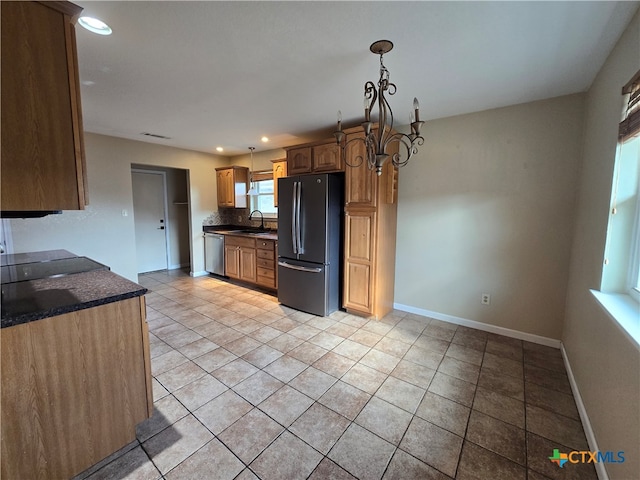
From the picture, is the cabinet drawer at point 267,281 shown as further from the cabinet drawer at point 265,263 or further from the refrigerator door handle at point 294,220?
the refrigerator door handle at point 294,220

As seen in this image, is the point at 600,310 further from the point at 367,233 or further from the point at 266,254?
the point at 266,254

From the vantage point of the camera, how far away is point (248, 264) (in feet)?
15.0

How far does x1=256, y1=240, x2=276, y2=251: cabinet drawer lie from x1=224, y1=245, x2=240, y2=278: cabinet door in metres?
0.59

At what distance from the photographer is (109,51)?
1863mm

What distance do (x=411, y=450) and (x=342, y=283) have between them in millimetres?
2107

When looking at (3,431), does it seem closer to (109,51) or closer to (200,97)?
(109,51)

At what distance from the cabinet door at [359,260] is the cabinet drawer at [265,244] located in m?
1.35

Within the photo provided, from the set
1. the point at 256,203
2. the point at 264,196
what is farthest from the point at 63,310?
the point at 256,203

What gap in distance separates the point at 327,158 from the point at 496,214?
6.66 ft

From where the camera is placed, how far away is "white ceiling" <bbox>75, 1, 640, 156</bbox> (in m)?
1.46

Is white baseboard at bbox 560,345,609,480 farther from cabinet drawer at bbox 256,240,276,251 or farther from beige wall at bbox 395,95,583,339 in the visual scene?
cabinet drawer at bbox 256,240,276,251

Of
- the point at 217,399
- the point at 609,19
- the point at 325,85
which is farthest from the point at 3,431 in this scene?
the point at 609,19

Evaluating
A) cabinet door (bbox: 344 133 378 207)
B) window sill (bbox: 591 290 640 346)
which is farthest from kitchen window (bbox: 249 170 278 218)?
window sill (bbox: 591 290 640 346)

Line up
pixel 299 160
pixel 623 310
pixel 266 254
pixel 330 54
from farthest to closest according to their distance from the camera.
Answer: pixel 266 254 < pixel 299 160 < pixel 330 54 < pixel 623 310
